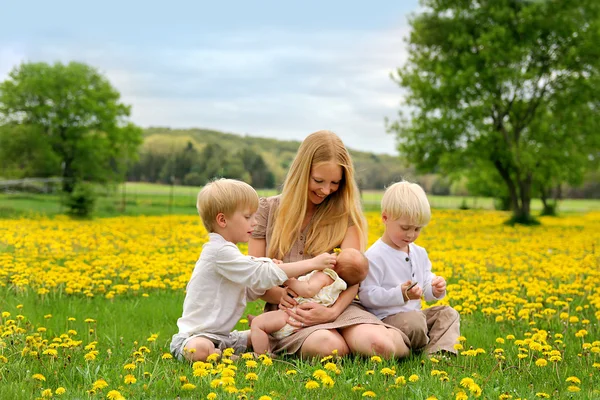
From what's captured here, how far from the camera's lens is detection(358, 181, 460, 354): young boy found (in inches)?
184

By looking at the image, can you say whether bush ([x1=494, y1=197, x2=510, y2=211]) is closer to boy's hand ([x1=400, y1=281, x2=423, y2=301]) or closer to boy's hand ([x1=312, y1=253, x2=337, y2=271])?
boy's hand ([x1=400, y1=281, x2=423, y2=301])

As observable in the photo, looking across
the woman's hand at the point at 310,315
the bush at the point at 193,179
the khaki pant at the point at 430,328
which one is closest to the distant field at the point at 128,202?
the bush at the point at 193,179

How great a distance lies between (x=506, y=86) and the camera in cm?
2623

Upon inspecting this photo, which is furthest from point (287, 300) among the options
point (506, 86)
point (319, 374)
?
point (506, 86)

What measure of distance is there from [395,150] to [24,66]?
1470 inches

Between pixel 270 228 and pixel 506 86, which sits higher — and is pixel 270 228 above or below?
below

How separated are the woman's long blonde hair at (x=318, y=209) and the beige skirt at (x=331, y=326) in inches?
21.2

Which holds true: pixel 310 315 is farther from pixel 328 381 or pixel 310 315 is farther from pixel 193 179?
pixel 193 179

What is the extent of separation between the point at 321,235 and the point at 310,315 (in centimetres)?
67

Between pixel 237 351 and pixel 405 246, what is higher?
pixel 405 246

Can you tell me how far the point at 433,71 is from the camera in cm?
2669

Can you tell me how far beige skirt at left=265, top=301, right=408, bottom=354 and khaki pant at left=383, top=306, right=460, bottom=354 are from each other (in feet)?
0.35

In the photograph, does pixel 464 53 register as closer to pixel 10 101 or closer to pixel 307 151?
pixel 307 151

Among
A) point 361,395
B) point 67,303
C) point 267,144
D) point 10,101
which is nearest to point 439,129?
point 67,303
